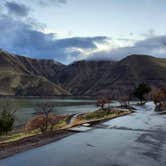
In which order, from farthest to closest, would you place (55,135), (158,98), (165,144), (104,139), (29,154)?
(158,98), (55,135), (104,139), (165,144), (29,154)

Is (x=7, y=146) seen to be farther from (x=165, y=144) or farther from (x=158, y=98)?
(x=158, y=98)

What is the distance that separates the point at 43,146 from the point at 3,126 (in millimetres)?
25781

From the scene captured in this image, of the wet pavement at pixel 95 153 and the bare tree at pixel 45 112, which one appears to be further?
the bare tree at pixel 45 112

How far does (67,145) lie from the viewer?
81.3 feet

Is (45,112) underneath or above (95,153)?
above

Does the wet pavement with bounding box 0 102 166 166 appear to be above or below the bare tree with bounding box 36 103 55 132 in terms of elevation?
below

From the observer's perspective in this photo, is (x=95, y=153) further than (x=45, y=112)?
No

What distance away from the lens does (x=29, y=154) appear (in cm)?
2053

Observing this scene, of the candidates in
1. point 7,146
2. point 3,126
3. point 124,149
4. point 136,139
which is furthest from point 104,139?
point 3,126

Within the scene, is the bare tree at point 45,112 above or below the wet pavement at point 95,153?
above

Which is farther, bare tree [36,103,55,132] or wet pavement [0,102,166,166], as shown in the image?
bare tree [36,103,55,132]

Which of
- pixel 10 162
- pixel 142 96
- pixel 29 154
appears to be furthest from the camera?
pixel 142 96

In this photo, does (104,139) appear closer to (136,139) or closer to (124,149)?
(136,139)

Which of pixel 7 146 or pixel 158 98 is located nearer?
pixel 7 146
